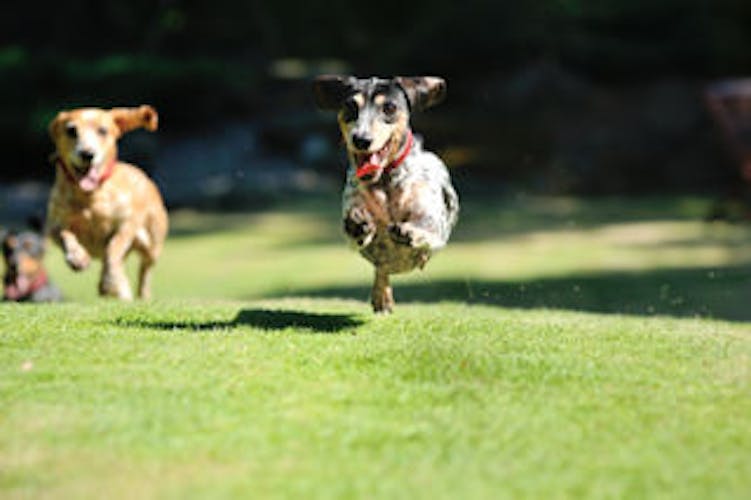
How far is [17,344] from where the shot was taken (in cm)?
654

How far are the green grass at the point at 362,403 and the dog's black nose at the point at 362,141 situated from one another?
3.49ft

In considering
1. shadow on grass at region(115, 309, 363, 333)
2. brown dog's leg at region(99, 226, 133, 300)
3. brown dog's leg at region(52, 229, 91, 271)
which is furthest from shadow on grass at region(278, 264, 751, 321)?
brown dog's leg at region(52, 229, 91, 271)

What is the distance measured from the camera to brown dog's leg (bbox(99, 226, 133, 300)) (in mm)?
8914

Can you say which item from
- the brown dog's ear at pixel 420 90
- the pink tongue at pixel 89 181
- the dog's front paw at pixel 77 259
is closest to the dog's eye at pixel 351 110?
the brown dog's ear at pixel 420 90

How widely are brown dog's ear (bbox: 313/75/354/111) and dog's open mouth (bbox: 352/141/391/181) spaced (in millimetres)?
372

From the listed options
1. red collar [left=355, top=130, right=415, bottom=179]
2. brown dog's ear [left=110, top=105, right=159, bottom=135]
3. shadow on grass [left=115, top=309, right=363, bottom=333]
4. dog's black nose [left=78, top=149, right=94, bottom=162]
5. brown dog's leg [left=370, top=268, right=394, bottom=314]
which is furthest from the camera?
brown dog's ear [left=110, top=105, right=159, bottom=135]

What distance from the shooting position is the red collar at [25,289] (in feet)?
32.6

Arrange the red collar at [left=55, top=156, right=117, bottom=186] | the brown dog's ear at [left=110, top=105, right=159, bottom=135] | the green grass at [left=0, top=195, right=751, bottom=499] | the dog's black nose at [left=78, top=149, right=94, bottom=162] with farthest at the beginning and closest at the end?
the brown dog's ear at [left=110, top=105, right=159, bottom=135] → the red collar at [left=55, top=156, right=117, bottom=186] → the dog's black nose at [left=78, top=149, right=94, bottom=162] → the green grass at [left=0, top=195, right=751, bottom=499]

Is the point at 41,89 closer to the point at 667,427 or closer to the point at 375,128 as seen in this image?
the point at 375,128

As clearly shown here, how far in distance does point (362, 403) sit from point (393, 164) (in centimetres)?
204

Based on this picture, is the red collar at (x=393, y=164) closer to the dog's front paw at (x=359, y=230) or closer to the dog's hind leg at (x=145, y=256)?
the dog's front paw at (x=359, y=230)

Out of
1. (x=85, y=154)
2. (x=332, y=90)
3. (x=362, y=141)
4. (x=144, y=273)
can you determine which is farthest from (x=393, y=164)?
(x=144, y=273)

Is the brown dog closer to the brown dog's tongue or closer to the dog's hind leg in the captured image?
the dog's hind leg

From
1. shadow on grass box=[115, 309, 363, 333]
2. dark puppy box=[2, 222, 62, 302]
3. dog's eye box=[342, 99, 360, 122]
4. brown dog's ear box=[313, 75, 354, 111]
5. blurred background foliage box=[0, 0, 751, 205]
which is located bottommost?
shadow on grass box=[115, 309, 363, 333]
